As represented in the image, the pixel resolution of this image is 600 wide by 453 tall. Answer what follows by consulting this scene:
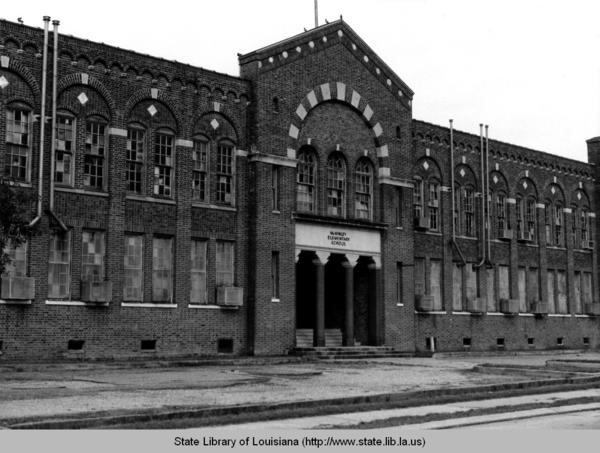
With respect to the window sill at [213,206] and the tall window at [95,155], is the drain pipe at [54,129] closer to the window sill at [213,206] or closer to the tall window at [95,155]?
the tall window at [95,155]

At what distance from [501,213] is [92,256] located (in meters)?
23.7

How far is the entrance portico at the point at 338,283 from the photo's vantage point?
36250mm

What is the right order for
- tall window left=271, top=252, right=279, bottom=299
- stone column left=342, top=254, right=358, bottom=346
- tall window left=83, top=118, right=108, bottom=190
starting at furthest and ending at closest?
stone column left=342, top=254, right=358, bottom=346, tall window left=271, top=252, right=279, bottom=299, tall window left=83, top=118, right=108, bottom=190

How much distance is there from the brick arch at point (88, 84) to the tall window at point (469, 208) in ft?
65.3

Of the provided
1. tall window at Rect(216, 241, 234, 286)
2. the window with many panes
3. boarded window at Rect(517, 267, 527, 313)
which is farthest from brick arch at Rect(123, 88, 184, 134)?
boarded window at Rect(517, 267, 527, 313)

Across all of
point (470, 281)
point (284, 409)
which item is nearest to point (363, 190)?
point (470, 281)

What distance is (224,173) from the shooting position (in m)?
34.3

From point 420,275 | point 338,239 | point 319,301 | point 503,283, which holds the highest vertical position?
point 338,239

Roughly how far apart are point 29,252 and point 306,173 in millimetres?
12114

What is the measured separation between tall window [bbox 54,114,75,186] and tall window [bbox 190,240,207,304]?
17.8 feet

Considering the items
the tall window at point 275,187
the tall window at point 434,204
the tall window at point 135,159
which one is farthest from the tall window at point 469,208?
the tall window at point 135,159

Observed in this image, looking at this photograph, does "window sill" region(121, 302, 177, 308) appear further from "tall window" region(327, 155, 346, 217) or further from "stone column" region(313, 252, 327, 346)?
"tall window" region(327, 155, 346, 217)

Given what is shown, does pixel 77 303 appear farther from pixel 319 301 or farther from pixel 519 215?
pixel 519 215

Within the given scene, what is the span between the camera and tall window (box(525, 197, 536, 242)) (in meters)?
48.4
